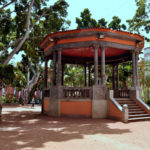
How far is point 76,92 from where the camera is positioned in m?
12.0

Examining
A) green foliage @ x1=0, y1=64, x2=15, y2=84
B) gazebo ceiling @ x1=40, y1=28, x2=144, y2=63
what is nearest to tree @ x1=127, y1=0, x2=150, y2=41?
gazebo ceiling @ x1=40, y1=28, x2=144, y2=63

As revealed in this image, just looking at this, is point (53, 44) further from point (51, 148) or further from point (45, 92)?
point (51, 148)

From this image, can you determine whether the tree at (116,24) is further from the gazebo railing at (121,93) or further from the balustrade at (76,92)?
the balustrade at (76,92)

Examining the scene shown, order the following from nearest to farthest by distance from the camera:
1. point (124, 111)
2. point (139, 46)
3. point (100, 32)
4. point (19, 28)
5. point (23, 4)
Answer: point (124, 111), point (100, 32), point (139, 46), point (23, 4), point (19, 28)

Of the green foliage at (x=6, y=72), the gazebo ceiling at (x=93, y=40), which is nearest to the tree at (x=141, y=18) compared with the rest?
the gazebo ceiling at (x=93, y=40)

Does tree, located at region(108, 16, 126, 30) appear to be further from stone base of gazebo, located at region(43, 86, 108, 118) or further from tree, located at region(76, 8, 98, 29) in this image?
stone base of gazebo, located at region(43, 86, 108, 118)

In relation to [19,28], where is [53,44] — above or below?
below

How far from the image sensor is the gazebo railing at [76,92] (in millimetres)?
11758

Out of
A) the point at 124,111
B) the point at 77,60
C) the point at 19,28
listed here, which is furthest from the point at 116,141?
the point at 19,28

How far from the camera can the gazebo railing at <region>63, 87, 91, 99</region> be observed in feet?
38.6

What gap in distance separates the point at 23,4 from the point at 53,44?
5.25 m

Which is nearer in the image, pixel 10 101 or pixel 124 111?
pixel 124 111

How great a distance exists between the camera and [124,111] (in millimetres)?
9516

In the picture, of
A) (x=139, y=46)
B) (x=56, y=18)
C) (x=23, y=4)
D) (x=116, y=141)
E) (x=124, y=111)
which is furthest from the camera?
(x=56, y=18)
